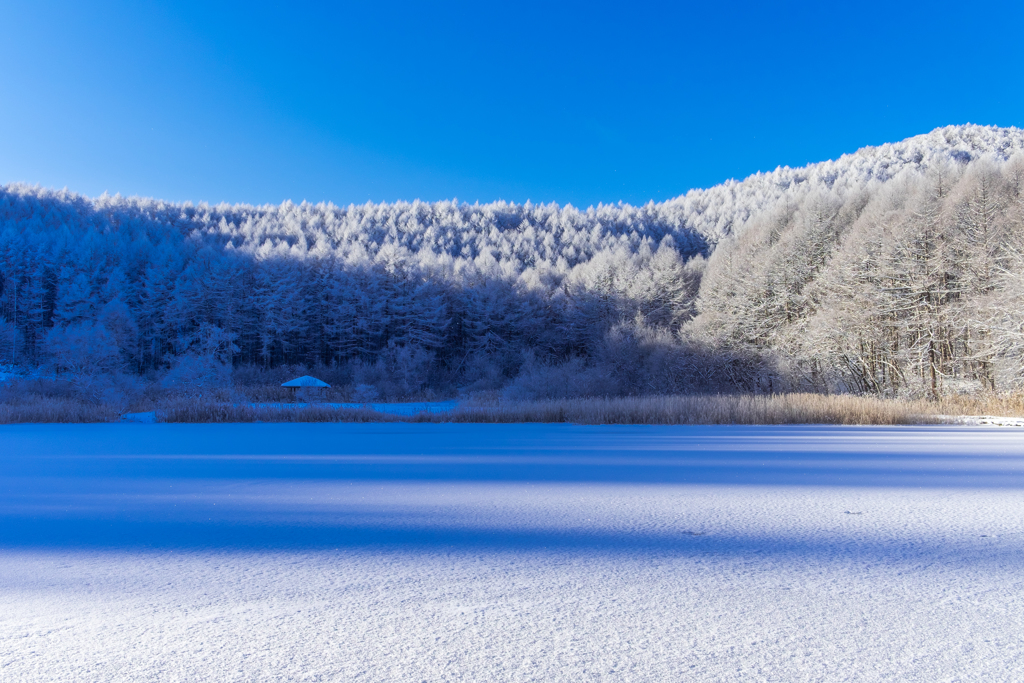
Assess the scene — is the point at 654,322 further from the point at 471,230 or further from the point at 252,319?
the point at 471,230

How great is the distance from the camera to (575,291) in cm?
4703

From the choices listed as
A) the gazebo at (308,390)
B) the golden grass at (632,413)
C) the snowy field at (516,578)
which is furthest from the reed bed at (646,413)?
the gazebo at (308,390)

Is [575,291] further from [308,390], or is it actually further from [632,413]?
[632,413]

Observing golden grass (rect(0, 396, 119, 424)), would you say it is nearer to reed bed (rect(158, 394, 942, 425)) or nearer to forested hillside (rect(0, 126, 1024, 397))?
reed bed (rect(158, 394, 942, 425))

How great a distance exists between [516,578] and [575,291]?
148ft

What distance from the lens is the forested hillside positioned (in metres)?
26.9

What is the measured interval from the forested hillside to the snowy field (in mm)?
22140

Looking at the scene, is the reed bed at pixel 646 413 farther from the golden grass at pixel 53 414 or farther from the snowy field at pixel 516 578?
the snowy field at pixel 516 578

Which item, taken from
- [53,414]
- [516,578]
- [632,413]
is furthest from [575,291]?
[516,578]

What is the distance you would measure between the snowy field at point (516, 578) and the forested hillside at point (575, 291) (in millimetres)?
22140

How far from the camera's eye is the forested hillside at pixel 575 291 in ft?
88.3

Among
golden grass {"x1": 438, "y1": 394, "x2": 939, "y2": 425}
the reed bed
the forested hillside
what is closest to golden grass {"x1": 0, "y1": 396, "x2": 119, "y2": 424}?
the reed bed

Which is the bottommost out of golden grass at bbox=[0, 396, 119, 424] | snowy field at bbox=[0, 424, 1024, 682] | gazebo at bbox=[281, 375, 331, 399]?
gazebo at bbox=[281, 375, 331, 399]

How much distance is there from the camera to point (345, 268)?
50.9 m
